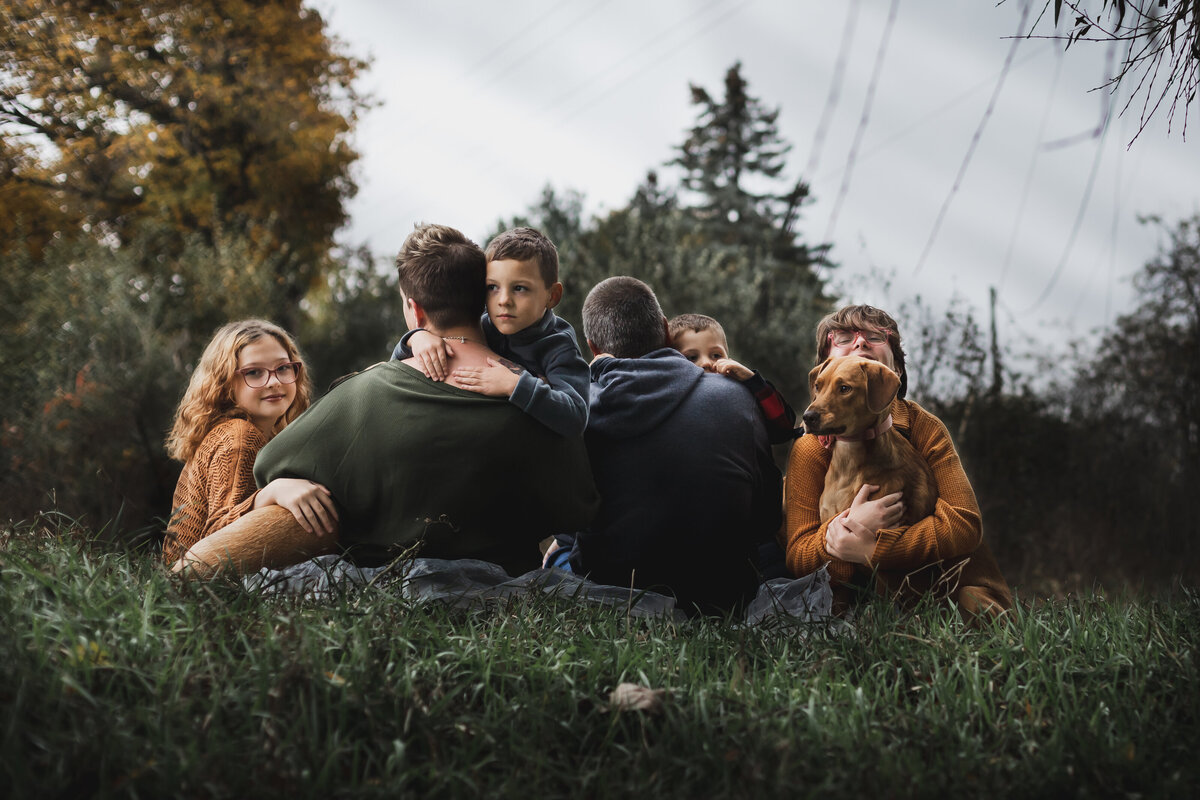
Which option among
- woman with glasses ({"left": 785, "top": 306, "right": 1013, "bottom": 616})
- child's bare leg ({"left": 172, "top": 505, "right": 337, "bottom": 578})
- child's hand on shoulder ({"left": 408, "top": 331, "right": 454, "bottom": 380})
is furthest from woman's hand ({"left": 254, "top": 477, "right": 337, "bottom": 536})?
woman with glasses ({"left": 785, "top": 306, "right": 1013, "bottom": 616})

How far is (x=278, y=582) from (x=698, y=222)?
93.6ft

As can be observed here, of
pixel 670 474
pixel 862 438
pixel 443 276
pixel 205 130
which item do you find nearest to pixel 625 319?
pixel 670 474

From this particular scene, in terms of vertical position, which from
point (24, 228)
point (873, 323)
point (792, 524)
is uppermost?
point (24, 228)

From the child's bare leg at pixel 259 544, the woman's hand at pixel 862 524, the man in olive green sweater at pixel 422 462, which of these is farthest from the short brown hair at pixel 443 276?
the woman's hand at pixel 862 524

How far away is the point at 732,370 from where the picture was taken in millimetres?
4137

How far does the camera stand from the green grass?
84.0 inches

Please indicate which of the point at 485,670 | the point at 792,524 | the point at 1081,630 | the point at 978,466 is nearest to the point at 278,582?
the point at 485,670

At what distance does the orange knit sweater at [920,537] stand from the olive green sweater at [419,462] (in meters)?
1.13

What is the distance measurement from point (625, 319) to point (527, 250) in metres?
0.59

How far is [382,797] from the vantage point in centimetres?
207

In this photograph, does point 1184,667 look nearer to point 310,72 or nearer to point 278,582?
point 278,582

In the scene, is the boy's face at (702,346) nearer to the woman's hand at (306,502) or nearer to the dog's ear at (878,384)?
the dog's ear at (878,384)

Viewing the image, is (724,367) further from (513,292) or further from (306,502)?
(306,502)

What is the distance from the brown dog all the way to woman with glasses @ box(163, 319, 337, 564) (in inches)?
97.2
